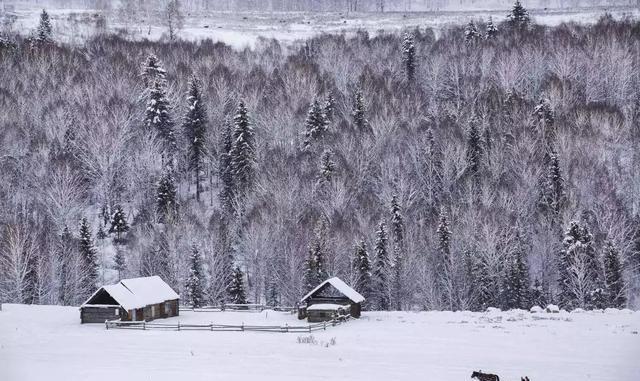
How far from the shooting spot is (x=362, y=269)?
59.1 meters

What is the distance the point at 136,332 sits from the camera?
40.7 meters

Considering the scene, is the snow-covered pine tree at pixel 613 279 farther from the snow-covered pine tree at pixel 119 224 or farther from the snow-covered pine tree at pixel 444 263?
the snow-covered pine tree at pixel 119 224

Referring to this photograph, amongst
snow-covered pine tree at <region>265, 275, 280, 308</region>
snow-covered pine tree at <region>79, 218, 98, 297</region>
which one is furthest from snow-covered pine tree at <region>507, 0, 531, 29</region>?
snow-covered pine tree at <region>79, 218, 98, 297</region>

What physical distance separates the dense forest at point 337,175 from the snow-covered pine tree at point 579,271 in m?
0.19

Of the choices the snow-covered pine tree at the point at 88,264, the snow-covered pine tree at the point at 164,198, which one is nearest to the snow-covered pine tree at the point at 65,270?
the snow-covered pine tree at the point at 88,264

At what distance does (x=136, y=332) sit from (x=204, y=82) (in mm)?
59834

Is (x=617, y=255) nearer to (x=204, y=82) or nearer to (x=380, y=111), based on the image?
(x=380, y=111)

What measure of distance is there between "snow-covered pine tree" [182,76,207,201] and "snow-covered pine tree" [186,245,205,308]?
65.9ft

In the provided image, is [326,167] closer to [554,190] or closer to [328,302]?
[554,190]

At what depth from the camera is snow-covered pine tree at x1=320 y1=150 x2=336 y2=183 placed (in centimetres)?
7112

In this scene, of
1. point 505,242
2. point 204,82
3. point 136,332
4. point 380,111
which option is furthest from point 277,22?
point 136,332

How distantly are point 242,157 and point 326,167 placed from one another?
32.3 ft

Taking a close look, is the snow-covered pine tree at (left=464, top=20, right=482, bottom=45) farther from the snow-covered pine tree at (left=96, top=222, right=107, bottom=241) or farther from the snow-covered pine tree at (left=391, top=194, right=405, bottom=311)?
the snow-covered pine tree at (left=96, top=222, right=107, bottom=241)

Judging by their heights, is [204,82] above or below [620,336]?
above
